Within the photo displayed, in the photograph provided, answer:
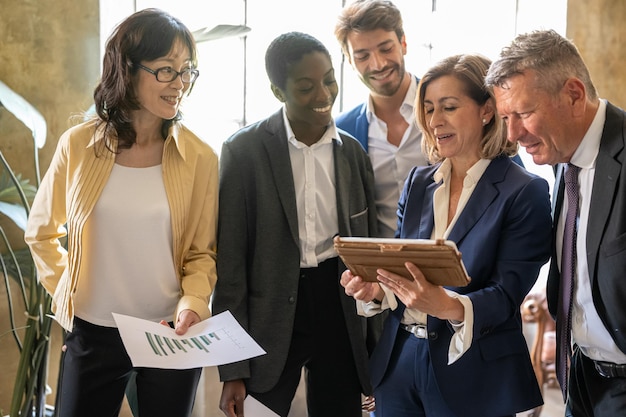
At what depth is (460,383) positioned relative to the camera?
2006 millimetres

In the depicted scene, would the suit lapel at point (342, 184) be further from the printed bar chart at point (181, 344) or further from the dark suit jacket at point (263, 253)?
the printed bar chart at point (181, 344)

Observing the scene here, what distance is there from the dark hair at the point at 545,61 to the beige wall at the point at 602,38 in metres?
2.59

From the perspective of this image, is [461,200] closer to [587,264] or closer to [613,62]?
[587,264]

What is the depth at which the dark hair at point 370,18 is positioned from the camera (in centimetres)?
271

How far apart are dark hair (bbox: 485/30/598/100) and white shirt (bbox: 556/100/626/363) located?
0.12 metres

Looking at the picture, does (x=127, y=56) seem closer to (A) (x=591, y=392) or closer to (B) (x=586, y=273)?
(B) (x=586, y=273)

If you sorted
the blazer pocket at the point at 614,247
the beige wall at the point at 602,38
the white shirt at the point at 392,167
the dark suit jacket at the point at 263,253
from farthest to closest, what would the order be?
the beige wall at the point at 602,38
the white shirt at the point at 392,167
the dark suit jacket at the point at 263,253
the blazer pocket at the point at 614,247

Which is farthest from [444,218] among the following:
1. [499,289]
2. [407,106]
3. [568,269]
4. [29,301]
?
[29,301]

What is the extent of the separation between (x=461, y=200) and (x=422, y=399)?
0.57 metres

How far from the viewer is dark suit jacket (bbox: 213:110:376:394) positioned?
7.69ft

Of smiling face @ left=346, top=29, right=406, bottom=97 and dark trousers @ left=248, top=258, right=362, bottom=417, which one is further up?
smiling face @ left=346, top=29, right=406, bottom=97

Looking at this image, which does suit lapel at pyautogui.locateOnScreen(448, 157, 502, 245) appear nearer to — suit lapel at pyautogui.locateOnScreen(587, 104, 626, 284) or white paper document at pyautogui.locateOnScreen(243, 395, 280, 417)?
suit lapel at pyautogui.locateOnScreen(587, 104, 626, 284)

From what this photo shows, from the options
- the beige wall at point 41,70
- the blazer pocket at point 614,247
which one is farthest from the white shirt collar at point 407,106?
the beige wall at point 41,70

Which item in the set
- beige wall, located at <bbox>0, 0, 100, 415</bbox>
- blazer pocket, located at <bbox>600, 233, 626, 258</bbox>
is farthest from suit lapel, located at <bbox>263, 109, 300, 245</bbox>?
beige wall, located at <bbox>0, 0, 100, 415</bbox>
